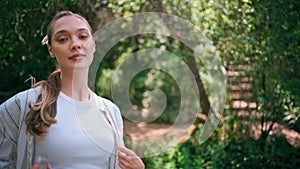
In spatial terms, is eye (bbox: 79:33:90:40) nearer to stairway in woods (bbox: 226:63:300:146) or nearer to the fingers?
the fingers

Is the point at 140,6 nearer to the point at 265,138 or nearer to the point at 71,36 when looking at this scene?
the point at 265,138

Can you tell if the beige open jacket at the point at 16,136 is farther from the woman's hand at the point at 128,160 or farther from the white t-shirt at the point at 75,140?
the woman's hand at the point at 128,160

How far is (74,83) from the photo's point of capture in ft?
5.32

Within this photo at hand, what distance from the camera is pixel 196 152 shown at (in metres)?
5.14

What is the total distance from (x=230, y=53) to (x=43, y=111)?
325 cm

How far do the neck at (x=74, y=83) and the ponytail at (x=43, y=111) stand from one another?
3 cm

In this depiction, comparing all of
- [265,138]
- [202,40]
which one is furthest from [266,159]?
[202,40]

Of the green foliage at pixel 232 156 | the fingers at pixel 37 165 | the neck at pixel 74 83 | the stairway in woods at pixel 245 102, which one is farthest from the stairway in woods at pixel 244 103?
the fingers at pixel 37 165

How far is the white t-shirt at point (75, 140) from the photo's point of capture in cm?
150

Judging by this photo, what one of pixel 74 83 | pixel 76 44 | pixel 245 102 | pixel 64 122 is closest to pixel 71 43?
pixel 76 44

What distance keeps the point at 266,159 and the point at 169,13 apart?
1.67 metres

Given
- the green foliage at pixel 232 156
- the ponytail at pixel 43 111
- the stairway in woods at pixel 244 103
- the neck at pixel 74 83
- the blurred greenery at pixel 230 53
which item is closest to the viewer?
the ponytail at pixel 43 111

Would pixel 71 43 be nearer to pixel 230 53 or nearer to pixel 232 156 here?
pixel 230 53

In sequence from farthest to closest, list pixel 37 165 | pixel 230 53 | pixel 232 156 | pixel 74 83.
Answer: pixel 232 156, pixel 230 53, pixel 74 83, pixel 37 165
